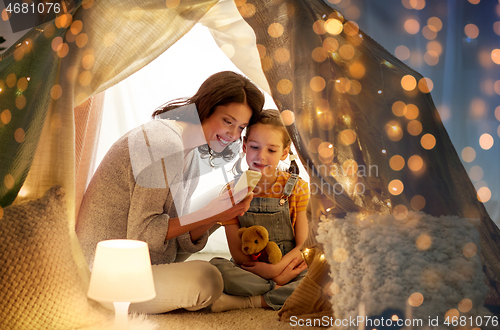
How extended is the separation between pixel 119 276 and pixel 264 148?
83cm

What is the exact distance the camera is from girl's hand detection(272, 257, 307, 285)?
4.75 ft

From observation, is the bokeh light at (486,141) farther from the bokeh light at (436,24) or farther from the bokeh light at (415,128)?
the bokeh light at (436,24)

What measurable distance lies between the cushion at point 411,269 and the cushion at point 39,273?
0.75 meters

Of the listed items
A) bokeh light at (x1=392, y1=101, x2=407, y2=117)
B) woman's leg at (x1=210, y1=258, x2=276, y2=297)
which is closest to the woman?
woman's leg at (x1=210, y1=258, x2=276, y2=297)

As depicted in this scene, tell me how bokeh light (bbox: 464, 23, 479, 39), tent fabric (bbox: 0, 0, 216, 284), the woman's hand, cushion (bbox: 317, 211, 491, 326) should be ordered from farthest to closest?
1. the woman's hand
2. tent fabric (bbox: 0, 0, 216, 284)
3. bokeh light (bbox: 464, 23, 479, 39)
4. cushion (bbox: 317, 211, 491, 326)

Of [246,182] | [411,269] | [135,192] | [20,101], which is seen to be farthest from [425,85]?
[20,101]

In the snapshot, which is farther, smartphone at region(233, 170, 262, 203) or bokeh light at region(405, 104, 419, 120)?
smartphone at region(233, 170, 262, 203)

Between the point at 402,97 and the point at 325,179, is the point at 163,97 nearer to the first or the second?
the point at 325,179

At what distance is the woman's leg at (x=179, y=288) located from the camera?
1.21 meters

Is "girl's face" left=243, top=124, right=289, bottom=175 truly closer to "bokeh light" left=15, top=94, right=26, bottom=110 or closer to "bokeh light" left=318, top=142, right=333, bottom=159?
"bokeh light" left=318, top=142, right=333, bottom=159

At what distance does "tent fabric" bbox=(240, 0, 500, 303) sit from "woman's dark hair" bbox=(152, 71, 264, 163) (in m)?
0.32

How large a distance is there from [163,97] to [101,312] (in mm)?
936

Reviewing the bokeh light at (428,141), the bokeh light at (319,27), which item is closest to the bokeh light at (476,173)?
the bokeh light at (428,141)

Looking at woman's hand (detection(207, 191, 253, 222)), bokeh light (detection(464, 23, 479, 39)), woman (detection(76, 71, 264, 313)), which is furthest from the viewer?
woman's hand (detection(207, 191, 253, 222))
